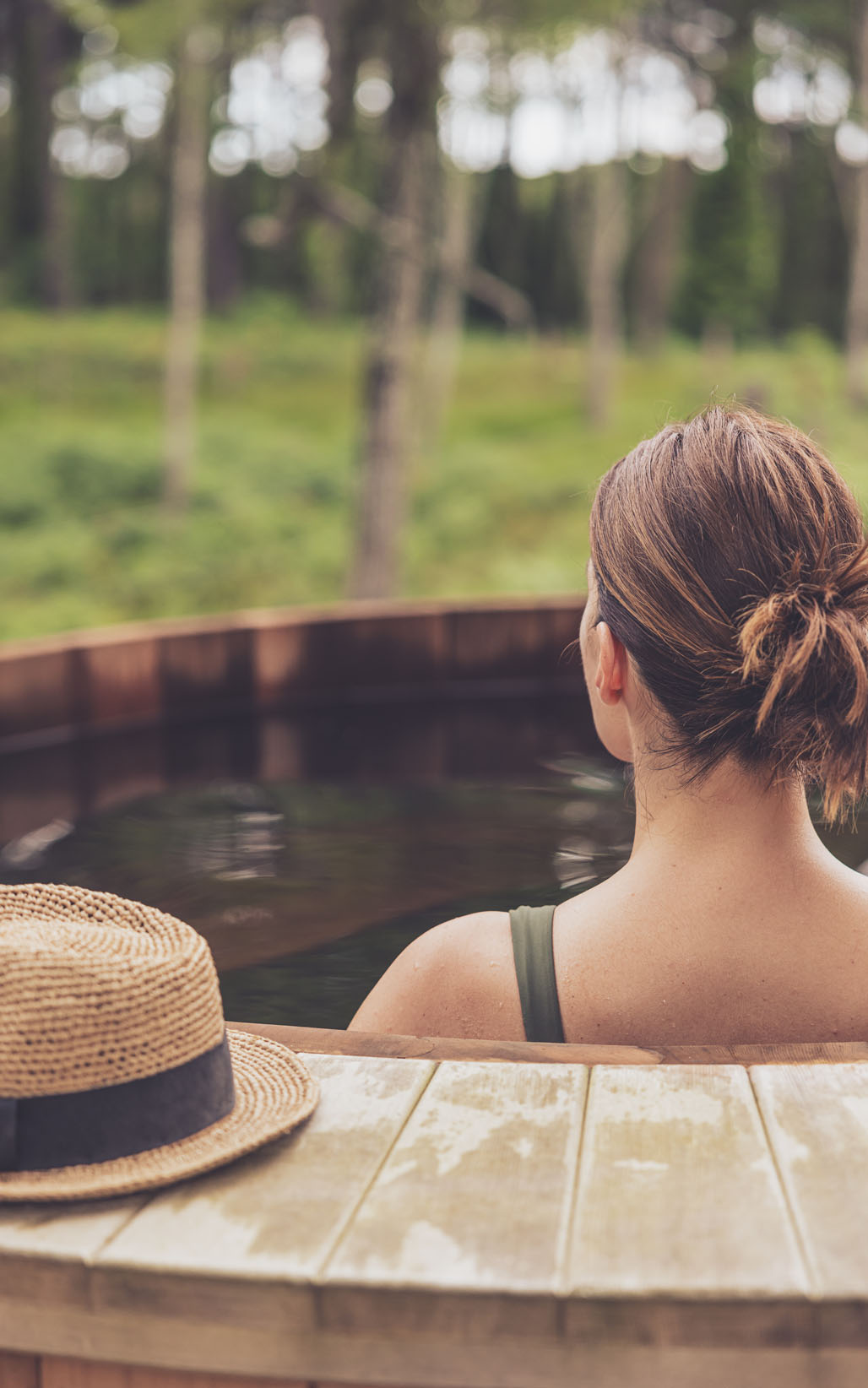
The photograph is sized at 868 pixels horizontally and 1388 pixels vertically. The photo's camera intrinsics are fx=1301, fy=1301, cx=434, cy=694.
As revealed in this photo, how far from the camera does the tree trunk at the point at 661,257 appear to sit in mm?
21828

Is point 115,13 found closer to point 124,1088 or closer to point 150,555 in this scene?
point 150,555

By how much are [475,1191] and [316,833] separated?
6.53ft

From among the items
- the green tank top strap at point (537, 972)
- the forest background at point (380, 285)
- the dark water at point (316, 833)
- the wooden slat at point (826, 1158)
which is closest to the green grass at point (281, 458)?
the forest background at point (380, 285)

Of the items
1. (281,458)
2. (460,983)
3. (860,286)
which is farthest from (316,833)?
(860,286)

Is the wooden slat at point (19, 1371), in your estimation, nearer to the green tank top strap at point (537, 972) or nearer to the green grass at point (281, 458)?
the green tank top strap at point (537, 972)

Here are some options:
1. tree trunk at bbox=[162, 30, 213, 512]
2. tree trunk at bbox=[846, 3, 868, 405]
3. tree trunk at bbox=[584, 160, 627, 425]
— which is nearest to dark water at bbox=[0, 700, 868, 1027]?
tree trunk at bbox=[162, 30, 213, 512]

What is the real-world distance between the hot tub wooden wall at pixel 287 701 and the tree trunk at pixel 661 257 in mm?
18073

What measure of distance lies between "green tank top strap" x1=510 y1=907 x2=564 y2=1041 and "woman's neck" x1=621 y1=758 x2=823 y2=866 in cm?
15

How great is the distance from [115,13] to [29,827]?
5981mm

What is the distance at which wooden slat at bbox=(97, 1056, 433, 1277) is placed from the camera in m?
0.91

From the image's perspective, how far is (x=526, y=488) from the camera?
1513 centimetres

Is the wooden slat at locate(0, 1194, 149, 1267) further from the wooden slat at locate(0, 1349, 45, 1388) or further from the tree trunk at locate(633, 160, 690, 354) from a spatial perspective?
the tree trunk at locate(633, 160, 690, 354)

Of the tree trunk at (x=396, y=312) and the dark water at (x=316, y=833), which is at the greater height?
the tree trunk at (x=396, y=312)

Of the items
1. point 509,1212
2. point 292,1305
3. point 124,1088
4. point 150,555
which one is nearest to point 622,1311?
point 509,1212
